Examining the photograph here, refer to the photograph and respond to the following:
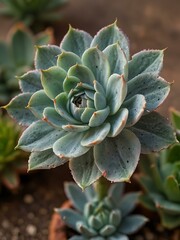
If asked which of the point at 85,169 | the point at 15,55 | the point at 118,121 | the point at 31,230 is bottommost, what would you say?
the point at 31,230

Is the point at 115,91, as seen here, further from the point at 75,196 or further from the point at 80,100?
the point at 75,196

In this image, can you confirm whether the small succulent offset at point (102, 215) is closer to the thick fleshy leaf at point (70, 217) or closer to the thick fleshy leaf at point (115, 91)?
the thick fleshy leaf at point (70, 217)

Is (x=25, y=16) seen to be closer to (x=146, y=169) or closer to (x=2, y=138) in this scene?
(x=2, y=138)

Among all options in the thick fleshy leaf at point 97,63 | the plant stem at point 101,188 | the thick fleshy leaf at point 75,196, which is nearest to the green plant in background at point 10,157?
the thick fleshy leaf at point 75,196

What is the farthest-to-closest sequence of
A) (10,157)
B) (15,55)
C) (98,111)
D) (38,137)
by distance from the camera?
(15,55) → (10,157) → (38,137) → (98,111)

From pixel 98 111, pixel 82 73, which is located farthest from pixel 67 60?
pixel 98 111

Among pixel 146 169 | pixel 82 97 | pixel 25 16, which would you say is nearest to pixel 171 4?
pixel 25 16
